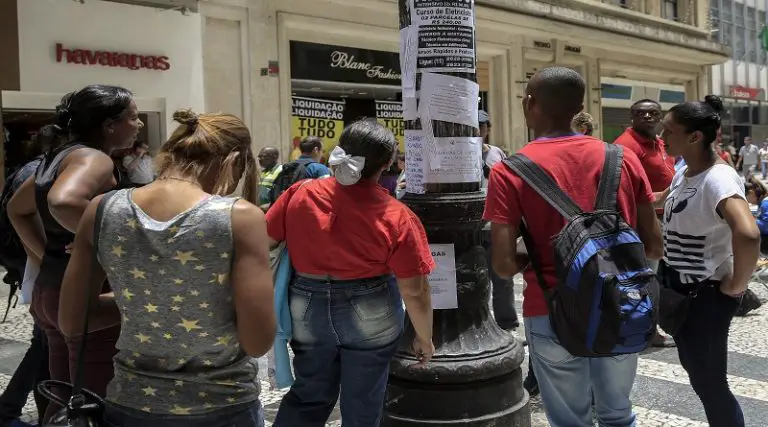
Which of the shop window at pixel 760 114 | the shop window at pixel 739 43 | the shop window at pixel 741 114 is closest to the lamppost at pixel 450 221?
the shop window at pixel 741 114

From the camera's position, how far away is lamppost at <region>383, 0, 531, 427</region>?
3764mm

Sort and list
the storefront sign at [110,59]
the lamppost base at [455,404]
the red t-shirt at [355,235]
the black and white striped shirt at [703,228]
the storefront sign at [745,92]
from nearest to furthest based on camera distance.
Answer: the red t-shirt at [355,235], the black and white striped shirt at [703,228], the lamppost base at [455,404], the storefront sign at [110,59], the storefront sign at [745,92]

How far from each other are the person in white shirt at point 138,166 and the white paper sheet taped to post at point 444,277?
225 cm

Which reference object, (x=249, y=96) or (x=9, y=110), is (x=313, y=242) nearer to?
(x=9, y=110)

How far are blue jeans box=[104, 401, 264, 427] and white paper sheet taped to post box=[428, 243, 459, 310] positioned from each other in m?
1.73

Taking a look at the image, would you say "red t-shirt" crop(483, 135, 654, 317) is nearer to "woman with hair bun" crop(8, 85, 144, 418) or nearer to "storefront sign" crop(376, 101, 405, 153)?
"woman with hair bun" crop(8, 85, 144, 418)

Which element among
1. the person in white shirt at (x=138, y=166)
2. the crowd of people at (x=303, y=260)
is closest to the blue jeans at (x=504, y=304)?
the person in white shirt at (x=138, y=166)

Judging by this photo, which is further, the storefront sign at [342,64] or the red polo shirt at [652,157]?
the storefront sign at [342,64]

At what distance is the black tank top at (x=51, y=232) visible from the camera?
298cm

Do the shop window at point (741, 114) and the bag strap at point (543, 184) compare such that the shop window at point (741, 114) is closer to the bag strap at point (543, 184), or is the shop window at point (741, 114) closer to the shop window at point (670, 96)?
the shop window at point (670, 96)

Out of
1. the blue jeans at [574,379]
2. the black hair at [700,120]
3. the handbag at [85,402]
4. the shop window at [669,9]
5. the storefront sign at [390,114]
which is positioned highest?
the shop window at [669,9]

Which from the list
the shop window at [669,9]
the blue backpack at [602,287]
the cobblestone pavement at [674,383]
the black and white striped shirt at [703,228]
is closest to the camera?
the blue backpack at [602,287]

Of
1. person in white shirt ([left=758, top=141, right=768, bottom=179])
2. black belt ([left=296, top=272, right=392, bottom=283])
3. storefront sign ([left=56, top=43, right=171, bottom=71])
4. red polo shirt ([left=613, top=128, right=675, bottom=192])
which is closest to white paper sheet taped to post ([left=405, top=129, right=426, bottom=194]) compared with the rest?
black belt ([left=296, top=272, right=392, bottom=283])

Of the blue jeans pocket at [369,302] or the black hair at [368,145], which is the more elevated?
the black hair at [368,145]
